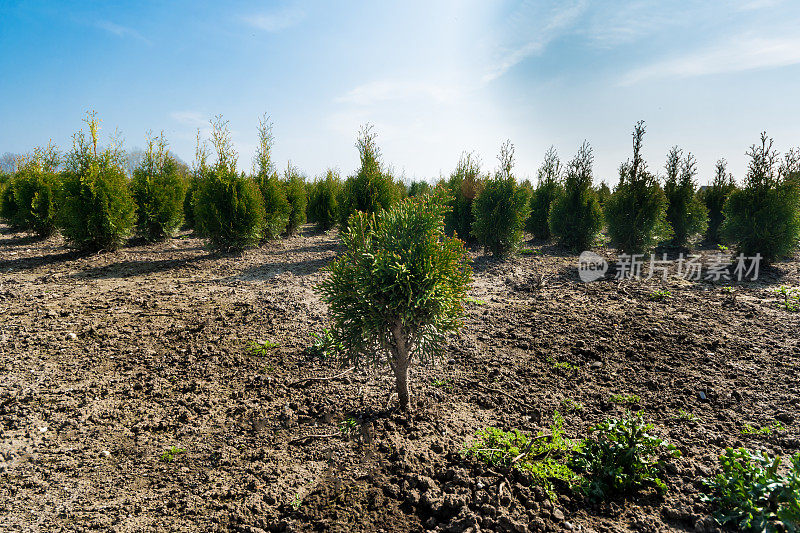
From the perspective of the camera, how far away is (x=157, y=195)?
44.0 feet

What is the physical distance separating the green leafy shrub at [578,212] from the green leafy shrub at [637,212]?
1631 mm

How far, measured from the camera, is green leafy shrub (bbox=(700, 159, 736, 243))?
16.0 metres

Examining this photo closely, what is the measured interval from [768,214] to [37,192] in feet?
76.5

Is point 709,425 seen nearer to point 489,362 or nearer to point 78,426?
point 489,362

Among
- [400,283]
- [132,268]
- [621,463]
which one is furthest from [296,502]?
[132,268]

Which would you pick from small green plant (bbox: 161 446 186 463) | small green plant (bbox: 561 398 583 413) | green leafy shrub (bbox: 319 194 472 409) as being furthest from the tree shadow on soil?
small green plant (bbox: 561 398 583 413)

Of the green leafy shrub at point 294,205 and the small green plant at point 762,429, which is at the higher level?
the green leafy shrub at point 294,205

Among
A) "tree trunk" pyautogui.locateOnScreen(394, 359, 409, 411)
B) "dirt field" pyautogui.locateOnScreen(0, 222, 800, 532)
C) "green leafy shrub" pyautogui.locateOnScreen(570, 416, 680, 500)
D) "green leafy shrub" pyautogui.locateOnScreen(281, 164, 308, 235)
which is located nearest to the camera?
"dirt field" pyautogui.locateOnScreen(0, 222, 800, 532)

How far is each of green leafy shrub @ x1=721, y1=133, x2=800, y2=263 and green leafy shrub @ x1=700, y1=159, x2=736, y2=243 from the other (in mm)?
5066

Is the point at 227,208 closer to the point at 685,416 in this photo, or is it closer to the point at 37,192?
the point at 37,192

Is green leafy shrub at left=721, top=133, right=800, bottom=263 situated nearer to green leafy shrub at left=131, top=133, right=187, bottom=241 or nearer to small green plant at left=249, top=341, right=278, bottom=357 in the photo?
small green plant at left=249, top=341, right=278, bottom=357

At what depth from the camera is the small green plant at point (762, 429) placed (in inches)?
146

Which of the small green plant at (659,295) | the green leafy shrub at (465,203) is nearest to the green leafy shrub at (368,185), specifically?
the green leafy shrub at (465,203)

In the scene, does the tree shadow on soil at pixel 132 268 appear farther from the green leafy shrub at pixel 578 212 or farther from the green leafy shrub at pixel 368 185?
the green leafy shrub at pixel 578 212
